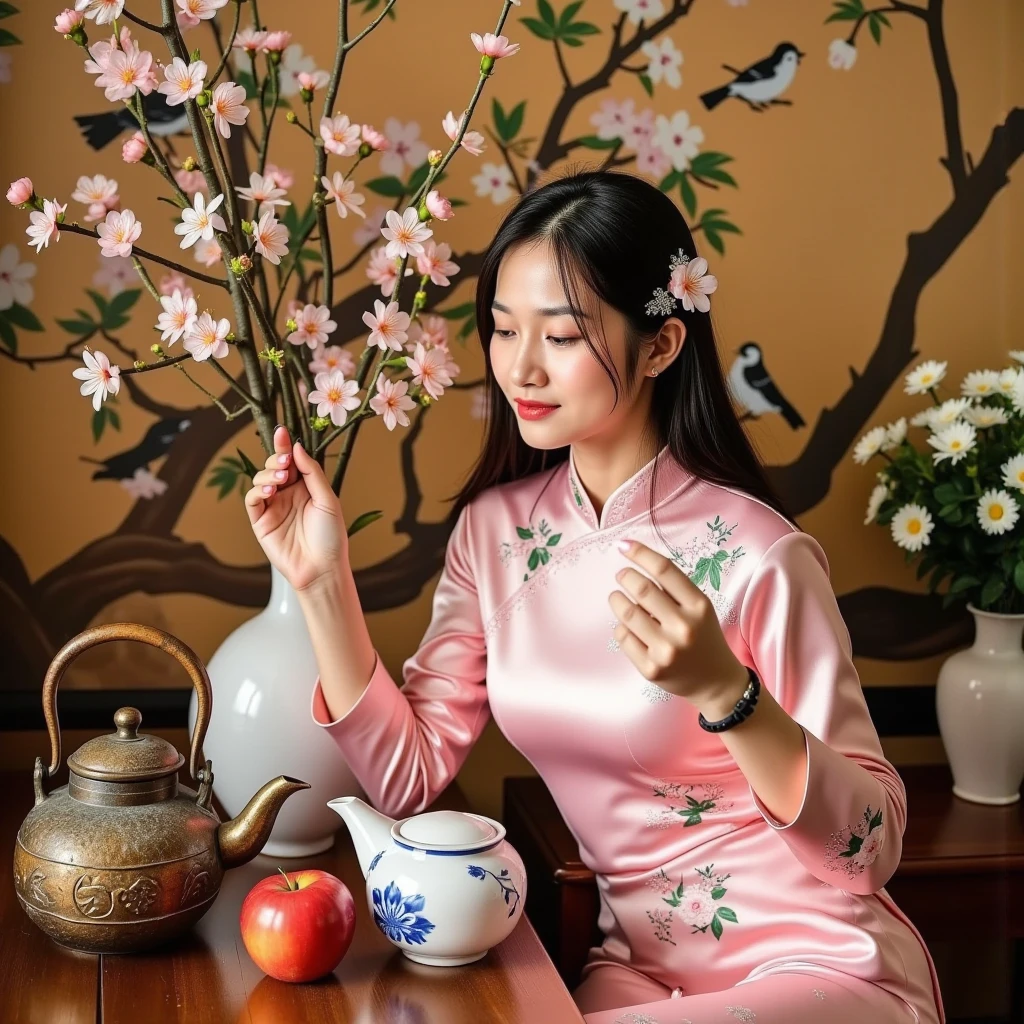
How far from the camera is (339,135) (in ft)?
5.07

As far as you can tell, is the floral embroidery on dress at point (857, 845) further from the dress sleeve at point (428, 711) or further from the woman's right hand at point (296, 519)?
the woman's right hand at point (296, 519)

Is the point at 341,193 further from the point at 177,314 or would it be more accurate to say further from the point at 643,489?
the point at 643,489

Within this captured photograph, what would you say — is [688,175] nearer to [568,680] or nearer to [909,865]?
[568,680]

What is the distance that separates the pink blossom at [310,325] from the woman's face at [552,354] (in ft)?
0.77

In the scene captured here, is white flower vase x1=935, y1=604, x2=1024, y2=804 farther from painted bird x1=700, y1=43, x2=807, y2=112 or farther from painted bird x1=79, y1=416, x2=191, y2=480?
painted bird x1=79, y1=416, x2=191, y2=480

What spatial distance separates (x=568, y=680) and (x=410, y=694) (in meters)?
0.26

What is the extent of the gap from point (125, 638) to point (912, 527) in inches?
50.3

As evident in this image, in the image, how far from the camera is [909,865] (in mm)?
1815

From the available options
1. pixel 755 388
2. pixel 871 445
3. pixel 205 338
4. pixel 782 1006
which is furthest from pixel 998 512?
pixel 205 338

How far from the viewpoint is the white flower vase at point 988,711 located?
6.70 ft

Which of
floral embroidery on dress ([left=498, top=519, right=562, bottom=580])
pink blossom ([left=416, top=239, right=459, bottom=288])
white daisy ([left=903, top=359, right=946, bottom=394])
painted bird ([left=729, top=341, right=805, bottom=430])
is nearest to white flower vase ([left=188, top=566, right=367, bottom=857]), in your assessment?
floral embroidery on dress ([left=498, top=519, right=562, bottom=580])

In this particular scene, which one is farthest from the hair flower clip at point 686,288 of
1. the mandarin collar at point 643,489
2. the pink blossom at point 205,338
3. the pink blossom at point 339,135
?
the pink blossom at point 205,338

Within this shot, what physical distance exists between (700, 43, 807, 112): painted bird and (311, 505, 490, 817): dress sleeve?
0.84 metres

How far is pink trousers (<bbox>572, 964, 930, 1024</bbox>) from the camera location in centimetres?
140
